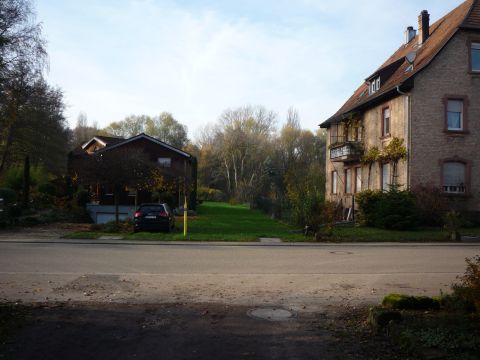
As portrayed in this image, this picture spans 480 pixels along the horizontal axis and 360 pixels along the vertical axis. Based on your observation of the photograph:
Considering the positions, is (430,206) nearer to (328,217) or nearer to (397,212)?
(397,212)

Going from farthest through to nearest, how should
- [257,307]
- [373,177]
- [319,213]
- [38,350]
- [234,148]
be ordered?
1. [234,148]
2. [373,177]
3. [319,213]
4. [257,307]
5. [38,350]

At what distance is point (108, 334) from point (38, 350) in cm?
87

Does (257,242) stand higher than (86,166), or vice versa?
(86,166)

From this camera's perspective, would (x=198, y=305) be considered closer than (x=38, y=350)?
No

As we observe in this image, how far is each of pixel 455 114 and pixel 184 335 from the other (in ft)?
83.3

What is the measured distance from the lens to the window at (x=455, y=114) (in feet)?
89.7

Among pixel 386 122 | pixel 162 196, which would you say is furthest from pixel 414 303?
pixel 162 196

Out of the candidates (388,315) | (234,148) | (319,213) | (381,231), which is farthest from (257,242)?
(234,148)

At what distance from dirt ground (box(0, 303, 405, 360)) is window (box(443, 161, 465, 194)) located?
21724 millimetres

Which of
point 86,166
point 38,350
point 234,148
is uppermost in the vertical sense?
point 234,148

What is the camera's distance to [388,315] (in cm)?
618

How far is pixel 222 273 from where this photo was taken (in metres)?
11.8

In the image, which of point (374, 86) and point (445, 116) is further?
point (374, 86)

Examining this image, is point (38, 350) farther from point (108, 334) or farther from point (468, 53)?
point (468, 53)
